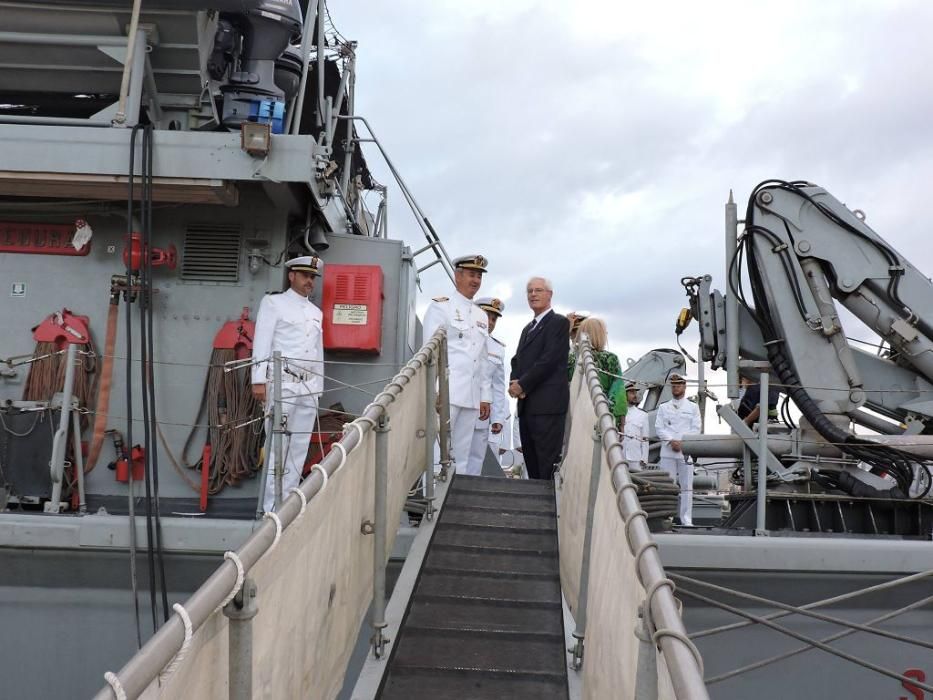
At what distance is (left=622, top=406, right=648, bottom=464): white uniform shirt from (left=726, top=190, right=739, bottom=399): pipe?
2.61 m

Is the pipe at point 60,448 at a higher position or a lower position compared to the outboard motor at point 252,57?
lower

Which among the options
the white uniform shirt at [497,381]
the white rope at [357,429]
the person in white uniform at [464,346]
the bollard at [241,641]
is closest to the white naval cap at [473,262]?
the person in white uniform at [464,346]

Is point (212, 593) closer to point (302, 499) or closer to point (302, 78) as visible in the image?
point (302, 499)

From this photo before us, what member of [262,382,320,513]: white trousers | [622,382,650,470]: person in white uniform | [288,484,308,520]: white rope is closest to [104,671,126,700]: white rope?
[288,484,308,520]: white rope

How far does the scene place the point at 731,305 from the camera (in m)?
7.67

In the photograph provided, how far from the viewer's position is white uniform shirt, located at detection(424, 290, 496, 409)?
21.7 ft

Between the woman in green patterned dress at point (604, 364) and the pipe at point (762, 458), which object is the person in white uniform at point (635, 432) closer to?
the woman in green patterned dress at point (604, 364)

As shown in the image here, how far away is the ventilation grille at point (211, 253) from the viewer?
6.68 meters

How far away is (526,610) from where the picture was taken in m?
4.12

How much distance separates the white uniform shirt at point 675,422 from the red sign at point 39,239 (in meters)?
7.03

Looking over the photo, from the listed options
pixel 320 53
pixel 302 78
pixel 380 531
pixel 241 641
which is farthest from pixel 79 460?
pixel 241 641

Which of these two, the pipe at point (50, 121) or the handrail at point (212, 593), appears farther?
the pipe at point (50, 121)

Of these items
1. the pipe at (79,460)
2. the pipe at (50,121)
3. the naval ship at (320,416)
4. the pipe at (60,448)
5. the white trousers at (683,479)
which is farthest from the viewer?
the white trousers at (683,479)

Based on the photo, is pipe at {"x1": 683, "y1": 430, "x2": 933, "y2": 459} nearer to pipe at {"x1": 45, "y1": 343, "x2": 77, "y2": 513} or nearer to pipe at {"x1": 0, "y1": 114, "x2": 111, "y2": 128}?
pipe at {"x1": 45, "y1": 343, "x2": 77, "y2": 513}
